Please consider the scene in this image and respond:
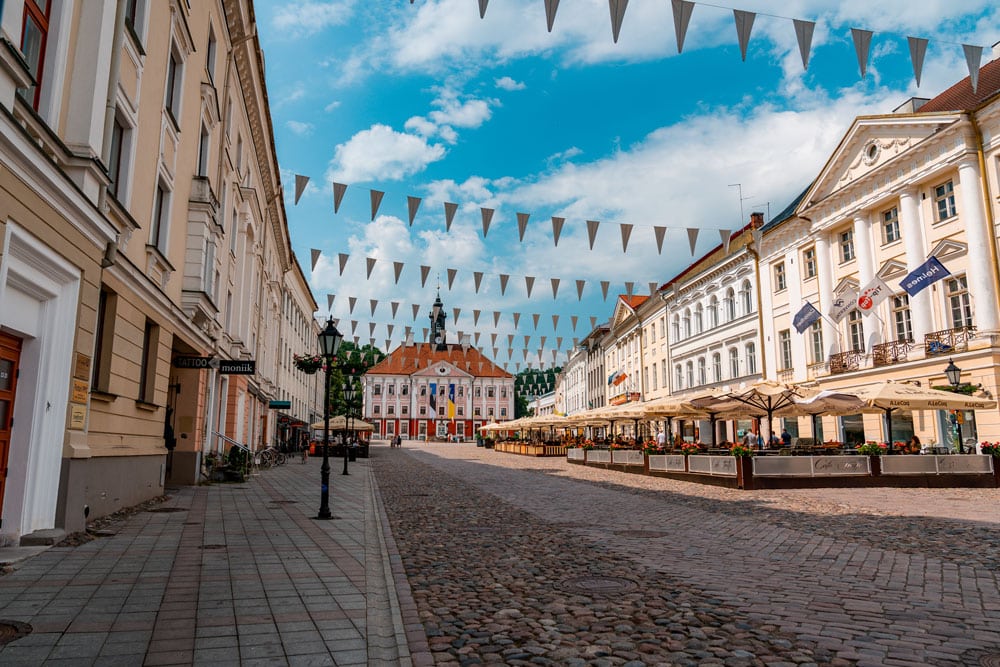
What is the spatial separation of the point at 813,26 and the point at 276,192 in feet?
89.3

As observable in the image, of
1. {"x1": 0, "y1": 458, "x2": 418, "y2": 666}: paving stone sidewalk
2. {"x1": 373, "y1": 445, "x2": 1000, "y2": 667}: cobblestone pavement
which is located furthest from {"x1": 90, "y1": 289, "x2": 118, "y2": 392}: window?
{"x1": 373, "y1": 445, "x2": 1000, "y2": 667}: cobblestone pavement

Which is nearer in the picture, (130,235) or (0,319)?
(0,319)

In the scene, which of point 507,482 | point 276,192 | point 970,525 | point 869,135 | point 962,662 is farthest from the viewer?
point 276,192

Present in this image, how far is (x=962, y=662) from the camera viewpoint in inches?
166

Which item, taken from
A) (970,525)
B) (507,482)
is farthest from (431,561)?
(507,482)

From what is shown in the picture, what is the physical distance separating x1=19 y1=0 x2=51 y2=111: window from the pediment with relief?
26180mm

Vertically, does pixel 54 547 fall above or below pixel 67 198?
below

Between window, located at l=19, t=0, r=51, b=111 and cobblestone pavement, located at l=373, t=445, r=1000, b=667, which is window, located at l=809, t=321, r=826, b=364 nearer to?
cobblestone pavement, located at l=373, t=445, r=1000, b=667

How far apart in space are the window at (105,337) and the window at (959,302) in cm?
2535

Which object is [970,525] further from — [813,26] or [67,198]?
[67,198]

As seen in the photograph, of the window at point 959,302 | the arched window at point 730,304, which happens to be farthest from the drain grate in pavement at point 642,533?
the arched window at point 730,304

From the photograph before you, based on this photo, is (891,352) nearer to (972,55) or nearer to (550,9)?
(972,55)

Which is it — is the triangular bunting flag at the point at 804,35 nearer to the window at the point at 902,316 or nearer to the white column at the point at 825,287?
the window at the point at 902,316

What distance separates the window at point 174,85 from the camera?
13.9m
